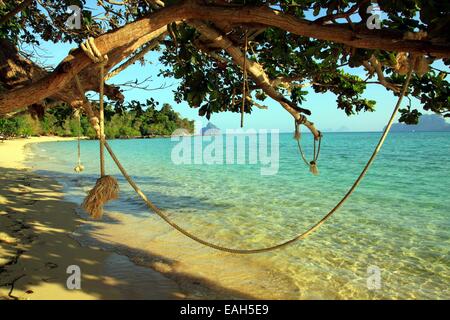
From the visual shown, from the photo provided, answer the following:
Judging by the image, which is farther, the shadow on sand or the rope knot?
the shadow on sand

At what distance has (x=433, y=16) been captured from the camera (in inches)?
80.4

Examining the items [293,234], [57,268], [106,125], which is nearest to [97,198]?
[57,268]

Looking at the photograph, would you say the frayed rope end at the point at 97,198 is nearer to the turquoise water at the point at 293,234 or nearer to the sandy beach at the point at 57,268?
the sandy beach at the point at 57,268

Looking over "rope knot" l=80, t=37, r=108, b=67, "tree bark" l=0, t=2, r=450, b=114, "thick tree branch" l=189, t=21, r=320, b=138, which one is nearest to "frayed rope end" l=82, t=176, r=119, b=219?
"tree bark" l=0, t=2, r=450, b=114

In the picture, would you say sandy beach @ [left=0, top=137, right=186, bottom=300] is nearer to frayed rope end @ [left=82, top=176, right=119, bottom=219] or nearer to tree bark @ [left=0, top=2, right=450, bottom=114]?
frayed rope end @ [left=82, top=176, right=119, bottom=219]

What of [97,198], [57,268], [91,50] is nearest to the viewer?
[91,50]

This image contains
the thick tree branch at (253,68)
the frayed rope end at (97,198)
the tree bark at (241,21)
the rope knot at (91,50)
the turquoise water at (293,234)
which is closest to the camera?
the tree bark at (241,21)

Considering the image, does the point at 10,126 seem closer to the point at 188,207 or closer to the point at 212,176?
the point at 212,176

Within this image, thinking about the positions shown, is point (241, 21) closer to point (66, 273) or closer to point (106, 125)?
point (66, 273)

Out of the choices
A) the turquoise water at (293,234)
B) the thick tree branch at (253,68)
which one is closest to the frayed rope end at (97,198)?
the thick tree branch at (253,68)

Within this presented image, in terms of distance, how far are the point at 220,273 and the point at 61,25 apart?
583cm

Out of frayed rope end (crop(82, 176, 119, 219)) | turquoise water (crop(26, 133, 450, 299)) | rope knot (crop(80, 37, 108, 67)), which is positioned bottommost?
turquoise water (crop(26, 133, 450, 299))
